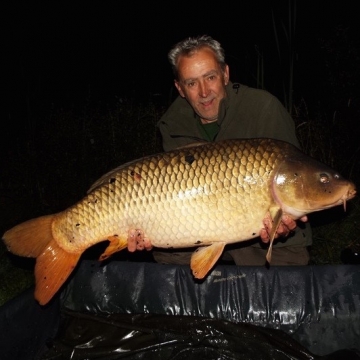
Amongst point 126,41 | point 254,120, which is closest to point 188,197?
point 254,120

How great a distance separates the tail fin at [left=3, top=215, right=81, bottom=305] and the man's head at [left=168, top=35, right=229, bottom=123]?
943 mm

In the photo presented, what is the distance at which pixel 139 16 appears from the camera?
16.0 m

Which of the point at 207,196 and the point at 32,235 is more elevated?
the point at 207,196

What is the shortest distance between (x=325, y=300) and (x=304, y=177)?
0.63 m

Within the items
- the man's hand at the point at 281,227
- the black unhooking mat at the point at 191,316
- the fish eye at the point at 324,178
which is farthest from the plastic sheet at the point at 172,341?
the fish eye at the point at 324,178

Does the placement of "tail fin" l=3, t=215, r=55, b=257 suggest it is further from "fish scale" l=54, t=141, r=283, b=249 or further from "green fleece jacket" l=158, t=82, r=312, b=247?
"green fleece jacket" l=158, t=82, r=312, b=247

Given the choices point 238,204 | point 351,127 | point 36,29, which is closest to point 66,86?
point 36,29

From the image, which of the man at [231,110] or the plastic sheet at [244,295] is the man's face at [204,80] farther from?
the plastic sheet at [244,295]

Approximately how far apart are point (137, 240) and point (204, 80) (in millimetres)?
905

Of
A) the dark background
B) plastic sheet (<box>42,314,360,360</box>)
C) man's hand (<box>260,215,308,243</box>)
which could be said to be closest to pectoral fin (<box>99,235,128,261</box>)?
plastic sheet (<box>42,314,360,360</box>)

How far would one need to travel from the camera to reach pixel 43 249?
1.90 meters

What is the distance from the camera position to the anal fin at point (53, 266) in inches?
74.2

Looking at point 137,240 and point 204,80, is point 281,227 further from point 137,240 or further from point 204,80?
point 204,80

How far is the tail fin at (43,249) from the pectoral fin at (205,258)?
0.51 meters
